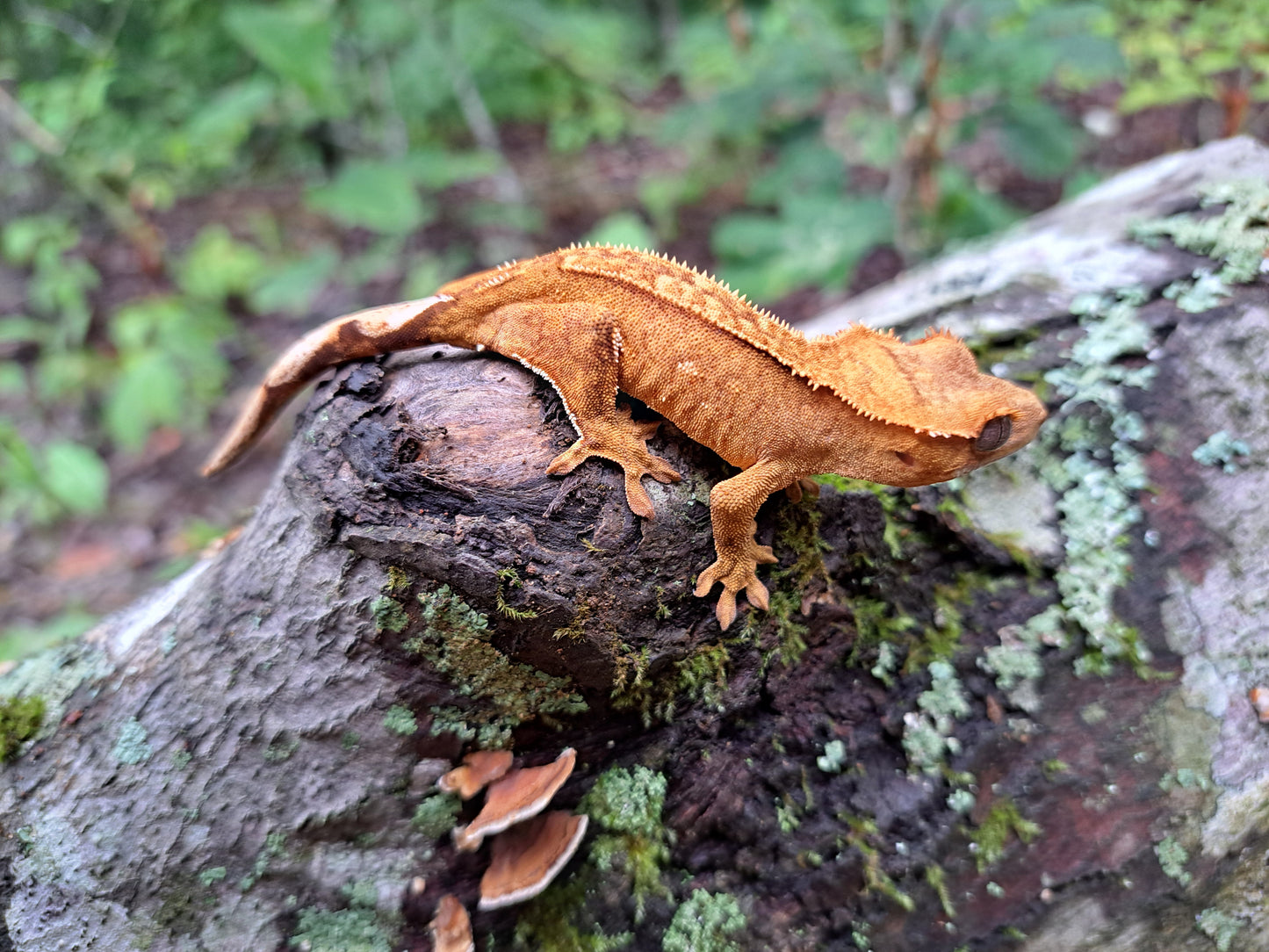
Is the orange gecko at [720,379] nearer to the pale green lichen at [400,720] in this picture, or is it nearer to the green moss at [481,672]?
the green moss at [481,672]

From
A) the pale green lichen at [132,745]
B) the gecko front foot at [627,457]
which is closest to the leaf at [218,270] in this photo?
the pale green lichen at [132,745]

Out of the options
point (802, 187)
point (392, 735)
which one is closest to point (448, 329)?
point (392, 735)

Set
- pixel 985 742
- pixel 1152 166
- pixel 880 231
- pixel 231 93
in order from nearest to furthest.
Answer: pixel 985 742 → pixel 1152 166 → pixel 880 231 → pixel 231 93

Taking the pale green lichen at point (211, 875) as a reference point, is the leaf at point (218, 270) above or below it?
above

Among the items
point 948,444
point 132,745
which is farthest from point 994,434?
point 132,745

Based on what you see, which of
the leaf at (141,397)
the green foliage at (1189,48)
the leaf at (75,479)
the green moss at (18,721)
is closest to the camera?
the green moss at (18,721)

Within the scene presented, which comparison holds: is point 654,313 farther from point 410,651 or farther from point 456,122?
point 456,122

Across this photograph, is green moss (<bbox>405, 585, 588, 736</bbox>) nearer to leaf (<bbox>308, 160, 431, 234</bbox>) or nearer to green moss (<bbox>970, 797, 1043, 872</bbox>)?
green moss (<bbox>970, 797, 1043, 872</bbox>)
